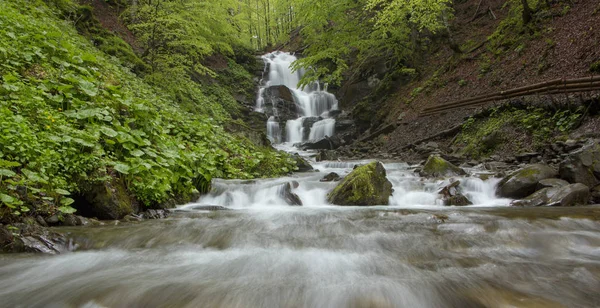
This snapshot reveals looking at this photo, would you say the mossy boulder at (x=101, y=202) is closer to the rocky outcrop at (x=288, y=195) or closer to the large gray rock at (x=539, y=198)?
the rocky outcrop at (x=288, y=195)

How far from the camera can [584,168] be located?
19.4 feet

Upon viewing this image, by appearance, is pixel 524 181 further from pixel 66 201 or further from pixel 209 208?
pixel 66 201

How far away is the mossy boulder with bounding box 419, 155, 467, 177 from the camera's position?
8.12 m

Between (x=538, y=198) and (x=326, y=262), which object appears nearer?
(x=326, y=262)

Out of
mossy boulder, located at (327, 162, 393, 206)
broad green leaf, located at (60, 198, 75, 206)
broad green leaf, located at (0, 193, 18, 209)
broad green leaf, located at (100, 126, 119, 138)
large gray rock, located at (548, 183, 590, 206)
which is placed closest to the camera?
broad green leaf, located at (0, 193, 18, 209)

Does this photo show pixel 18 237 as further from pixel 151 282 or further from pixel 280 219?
pixel 280 219

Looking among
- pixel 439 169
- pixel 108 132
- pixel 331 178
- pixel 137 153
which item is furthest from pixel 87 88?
pixel 439 169

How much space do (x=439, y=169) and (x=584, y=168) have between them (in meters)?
2.94

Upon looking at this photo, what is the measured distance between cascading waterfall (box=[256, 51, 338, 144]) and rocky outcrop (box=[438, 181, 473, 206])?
38.2ft

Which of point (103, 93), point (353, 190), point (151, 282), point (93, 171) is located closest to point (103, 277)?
point (151, 282)

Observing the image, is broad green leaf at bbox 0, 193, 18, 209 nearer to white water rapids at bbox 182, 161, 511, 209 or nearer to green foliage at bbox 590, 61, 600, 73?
white water rapids at bbox 182, 161, 511, 209

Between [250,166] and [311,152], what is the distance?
342 inches

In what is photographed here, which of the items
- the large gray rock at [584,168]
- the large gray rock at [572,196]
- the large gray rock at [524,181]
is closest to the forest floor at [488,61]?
the large gray rock at [584,168]

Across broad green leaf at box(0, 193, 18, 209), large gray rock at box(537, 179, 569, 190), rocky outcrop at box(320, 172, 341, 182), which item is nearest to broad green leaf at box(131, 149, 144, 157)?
broad green leaf at box(0, 193, 18, 209)
